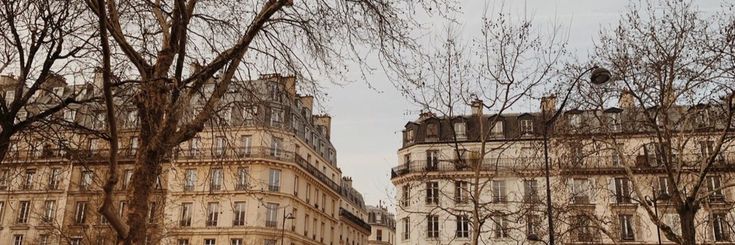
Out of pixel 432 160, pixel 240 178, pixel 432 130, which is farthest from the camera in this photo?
pixel 432 130

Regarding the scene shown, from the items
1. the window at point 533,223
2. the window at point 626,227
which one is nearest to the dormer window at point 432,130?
the window at point 626,227

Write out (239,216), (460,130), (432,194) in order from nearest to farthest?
1. (239,216)
2. (432,194)
3. (460,130)

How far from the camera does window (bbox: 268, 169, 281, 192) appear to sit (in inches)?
1635

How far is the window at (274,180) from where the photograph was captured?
41.5m

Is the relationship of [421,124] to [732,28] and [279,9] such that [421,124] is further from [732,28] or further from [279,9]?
[279,9]

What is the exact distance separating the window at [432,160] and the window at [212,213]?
14.2 m

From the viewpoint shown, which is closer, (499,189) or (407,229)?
(499,189)

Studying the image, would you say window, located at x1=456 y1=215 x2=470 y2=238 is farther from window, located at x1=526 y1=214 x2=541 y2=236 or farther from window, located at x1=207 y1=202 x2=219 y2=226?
window, located at x1=207 y1=202 x2=219 y2=226

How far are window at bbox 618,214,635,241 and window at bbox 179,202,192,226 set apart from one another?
27.4 metres

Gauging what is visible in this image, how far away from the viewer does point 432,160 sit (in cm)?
4275

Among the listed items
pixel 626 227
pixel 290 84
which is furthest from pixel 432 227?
pixel 290 84

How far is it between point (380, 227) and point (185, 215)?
159ft

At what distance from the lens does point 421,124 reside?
44094mm

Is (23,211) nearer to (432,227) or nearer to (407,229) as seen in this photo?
(407,229)
